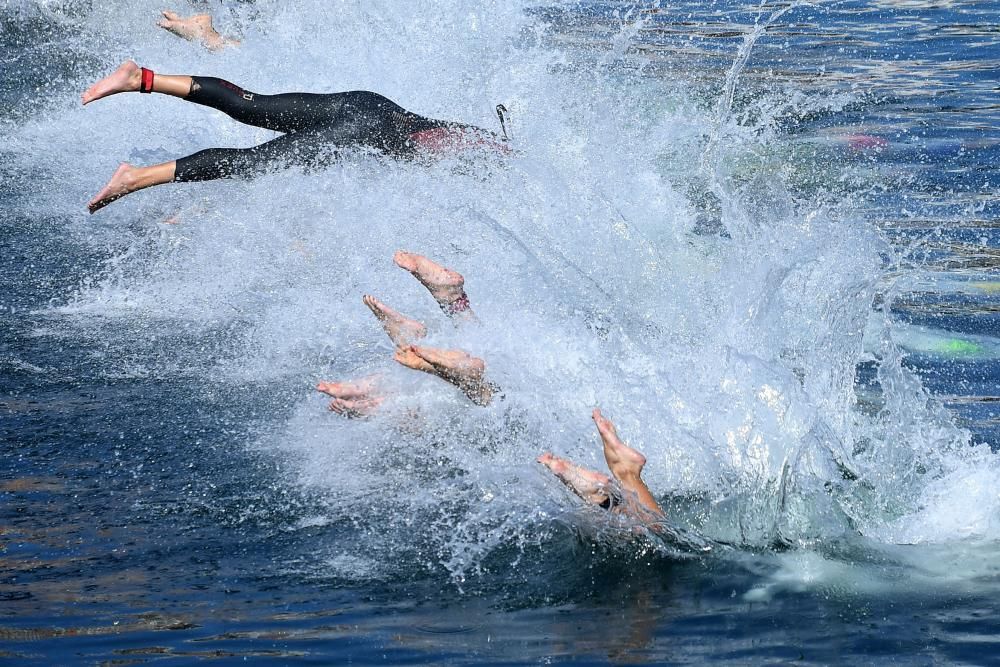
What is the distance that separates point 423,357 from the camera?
5320 mm

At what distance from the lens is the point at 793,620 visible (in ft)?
14.5

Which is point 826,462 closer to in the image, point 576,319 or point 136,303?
point 576,319

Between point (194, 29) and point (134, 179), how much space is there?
343 centimetres

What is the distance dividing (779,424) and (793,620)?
3.58ft

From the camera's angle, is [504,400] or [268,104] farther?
[268,104]

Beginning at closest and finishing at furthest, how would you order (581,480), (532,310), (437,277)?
1. (581,480)
2. (437,277)
3. (532,310)

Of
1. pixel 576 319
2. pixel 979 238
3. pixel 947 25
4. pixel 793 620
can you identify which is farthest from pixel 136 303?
pixel 947 25

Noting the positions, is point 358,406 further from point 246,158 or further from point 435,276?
point 246,158

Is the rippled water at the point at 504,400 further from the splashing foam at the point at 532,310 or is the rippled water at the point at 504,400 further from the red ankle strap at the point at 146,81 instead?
the red ankle strap at the point at 146,81

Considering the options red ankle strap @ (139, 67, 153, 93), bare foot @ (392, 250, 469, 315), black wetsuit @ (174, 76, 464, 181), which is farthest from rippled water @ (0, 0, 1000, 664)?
red ankle strap @ (139, 67, 153, 93)

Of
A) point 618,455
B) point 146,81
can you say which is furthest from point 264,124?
point 618,455

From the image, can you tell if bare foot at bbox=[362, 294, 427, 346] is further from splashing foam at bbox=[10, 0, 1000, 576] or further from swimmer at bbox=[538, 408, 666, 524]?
swimmer at bbox=[538, 408, 666, 524]

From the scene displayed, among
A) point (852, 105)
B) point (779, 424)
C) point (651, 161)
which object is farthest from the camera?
point (852, 105)

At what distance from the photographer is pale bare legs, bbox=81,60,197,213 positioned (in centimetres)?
704
